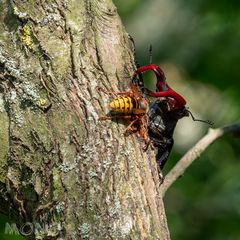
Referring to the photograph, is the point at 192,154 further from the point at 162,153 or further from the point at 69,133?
the point at 69,133

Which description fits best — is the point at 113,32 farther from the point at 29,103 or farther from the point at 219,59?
the point at 219,59

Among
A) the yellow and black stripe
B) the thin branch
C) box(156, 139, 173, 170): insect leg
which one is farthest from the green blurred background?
the yellow and black stripe

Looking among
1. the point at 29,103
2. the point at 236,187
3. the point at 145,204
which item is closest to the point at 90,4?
the point at 29,103

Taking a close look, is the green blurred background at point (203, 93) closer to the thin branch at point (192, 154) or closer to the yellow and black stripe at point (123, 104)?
the thin branch at point (192, 154)

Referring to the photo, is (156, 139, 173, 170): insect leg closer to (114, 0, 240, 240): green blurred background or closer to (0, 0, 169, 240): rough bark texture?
(0, 0, 169, 240): rough bark texture

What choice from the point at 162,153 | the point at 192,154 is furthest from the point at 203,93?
the point at 162,153

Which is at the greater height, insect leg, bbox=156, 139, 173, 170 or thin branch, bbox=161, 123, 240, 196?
insect leg, bbox=156, 139, 173, 170
